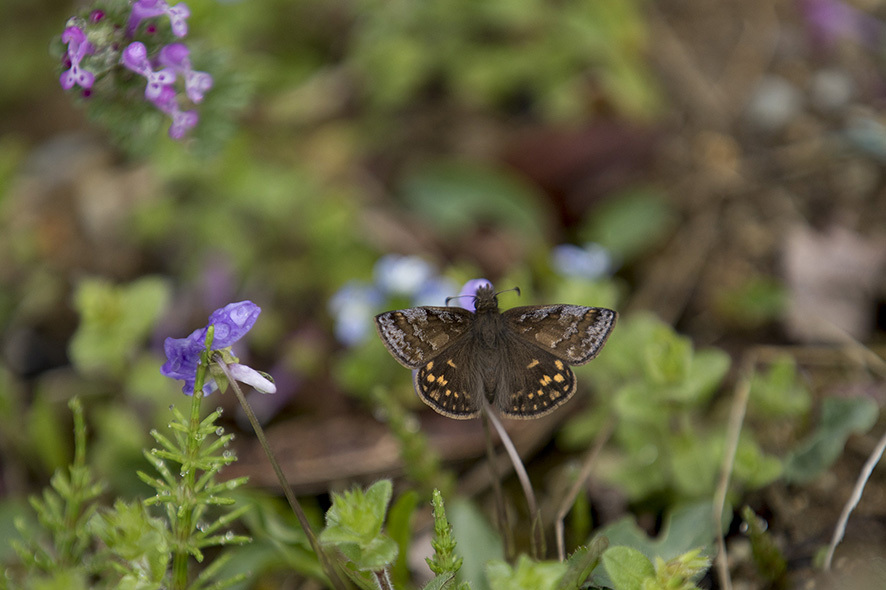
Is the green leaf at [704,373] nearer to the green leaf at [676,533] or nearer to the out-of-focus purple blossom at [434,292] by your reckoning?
the green leaf at [676,533]

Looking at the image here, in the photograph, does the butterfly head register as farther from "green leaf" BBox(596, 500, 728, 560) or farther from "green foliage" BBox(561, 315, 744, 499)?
"green leaf" BBox(596, 500, 728, 560)

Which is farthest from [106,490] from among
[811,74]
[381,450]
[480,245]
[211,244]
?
[811,74]

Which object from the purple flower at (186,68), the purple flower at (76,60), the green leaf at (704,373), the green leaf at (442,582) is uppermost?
the purple flower at (76,60)

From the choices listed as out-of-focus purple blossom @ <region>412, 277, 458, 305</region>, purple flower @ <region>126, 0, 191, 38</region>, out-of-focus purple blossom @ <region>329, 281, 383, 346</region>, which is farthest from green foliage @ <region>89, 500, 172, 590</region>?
out-of-focus purple blossom @ <region>412, 277, 458, 305</region>

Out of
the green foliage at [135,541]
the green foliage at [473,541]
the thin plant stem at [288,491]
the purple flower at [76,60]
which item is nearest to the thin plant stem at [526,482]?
the green foliage at [473,541]

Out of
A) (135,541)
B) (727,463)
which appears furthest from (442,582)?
(727,463)

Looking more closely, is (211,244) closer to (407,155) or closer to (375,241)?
(375,241)
